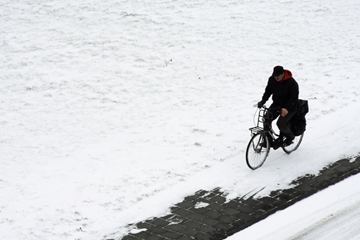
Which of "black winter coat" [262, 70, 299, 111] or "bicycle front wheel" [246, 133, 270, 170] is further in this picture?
"bicycle front wheel" [246, 133, 270, 170]

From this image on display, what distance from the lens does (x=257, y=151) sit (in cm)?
789

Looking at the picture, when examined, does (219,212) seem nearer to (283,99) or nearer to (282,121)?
(282,121)

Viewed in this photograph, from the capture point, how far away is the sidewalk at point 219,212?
604 cm

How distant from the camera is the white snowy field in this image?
725cm

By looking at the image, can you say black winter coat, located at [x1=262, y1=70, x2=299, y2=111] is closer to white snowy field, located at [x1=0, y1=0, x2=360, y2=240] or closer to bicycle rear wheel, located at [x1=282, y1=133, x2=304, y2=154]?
bicycle rear wheel, located at [x1=282, y1=133, x2=304, y2=154]

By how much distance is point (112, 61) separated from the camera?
13.8 meters

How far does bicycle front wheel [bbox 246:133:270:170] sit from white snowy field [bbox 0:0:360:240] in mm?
209

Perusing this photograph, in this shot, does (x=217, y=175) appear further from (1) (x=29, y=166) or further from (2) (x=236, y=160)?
(1) (x=29, y=166)

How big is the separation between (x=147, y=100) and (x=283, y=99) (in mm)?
4629

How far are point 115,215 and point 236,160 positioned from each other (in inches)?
112

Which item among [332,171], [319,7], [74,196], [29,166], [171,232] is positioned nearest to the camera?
[171,232]

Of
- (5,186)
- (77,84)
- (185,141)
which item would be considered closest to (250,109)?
(185,141)

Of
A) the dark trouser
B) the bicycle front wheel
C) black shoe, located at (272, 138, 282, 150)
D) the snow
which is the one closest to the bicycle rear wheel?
black shoe, located at (272, 138, 282, 150)

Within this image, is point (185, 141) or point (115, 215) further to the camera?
point (185, 141)
